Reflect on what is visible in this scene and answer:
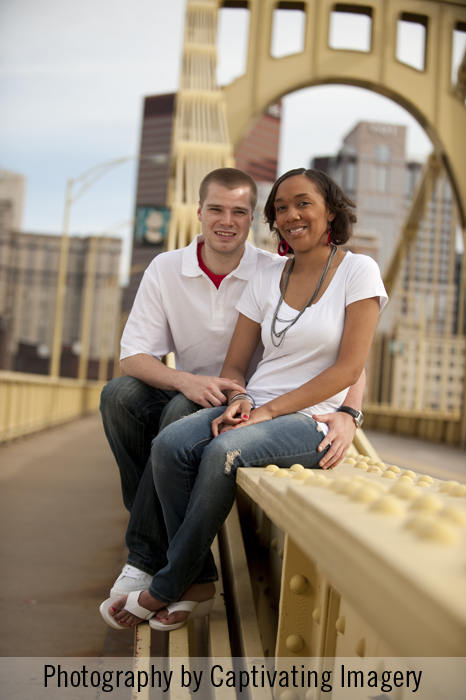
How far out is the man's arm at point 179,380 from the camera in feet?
6.64

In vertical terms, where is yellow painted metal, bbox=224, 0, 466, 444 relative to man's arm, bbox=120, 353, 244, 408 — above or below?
above

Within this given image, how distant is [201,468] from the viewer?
65.6 inches

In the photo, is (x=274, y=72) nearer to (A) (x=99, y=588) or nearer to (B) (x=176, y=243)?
(B) (x=176, y=243)

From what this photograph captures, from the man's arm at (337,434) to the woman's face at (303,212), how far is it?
53cm

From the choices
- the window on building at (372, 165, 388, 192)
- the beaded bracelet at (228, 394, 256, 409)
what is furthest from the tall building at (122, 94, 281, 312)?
the beaded bracelet at (228, 394, 256, 409)

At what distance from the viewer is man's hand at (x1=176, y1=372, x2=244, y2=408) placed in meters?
2.02

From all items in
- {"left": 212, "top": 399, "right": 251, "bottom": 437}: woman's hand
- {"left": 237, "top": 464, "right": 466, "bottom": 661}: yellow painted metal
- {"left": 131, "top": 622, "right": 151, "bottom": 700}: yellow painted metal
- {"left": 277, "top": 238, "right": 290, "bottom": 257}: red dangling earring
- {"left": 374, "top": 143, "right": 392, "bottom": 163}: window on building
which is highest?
{"left": 374, "top": 143, "right": 392, "bottom": 163}: window on building

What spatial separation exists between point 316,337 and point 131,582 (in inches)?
35.8

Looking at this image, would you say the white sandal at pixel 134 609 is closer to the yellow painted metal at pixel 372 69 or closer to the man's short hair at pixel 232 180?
the man's short hair at pixel 232 180

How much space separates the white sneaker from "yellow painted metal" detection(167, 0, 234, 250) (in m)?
3.43

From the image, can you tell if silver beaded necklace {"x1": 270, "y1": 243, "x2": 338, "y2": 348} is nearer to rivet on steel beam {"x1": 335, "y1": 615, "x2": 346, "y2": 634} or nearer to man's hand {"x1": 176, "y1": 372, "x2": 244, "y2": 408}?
man's hand {"x1": 176, "y1": 372, "x2": 244, "y2": 408}

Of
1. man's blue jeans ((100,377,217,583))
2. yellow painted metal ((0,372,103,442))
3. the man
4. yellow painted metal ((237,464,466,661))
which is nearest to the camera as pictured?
yellow painted metal ((237,464,466,661))

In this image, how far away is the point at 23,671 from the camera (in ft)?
6.57

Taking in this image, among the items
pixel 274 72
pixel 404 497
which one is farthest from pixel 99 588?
pixel 274 72
